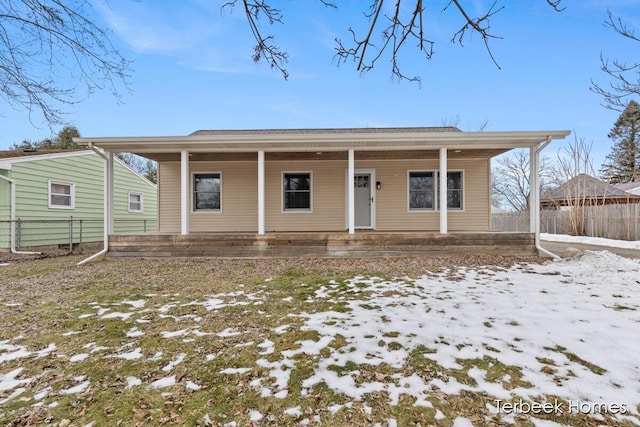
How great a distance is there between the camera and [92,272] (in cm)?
607

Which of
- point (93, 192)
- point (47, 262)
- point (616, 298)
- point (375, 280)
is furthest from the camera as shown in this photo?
point (93, 192)

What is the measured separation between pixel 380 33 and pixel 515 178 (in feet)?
95.6

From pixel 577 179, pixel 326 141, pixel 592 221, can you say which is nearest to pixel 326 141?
pixel 326 141

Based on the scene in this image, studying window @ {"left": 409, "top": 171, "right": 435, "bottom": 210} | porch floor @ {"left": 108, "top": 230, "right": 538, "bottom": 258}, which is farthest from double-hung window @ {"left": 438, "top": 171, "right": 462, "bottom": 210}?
porch floor @ {"left": 108, "top": 230, "right": 538, "bottom": 258}

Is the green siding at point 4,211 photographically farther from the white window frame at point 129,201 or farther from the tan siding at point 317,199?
the tan siding at point 317,199

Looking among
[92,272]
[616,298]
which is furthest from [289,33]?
[92,272]

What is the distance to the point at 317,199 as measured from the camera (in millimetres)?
9555

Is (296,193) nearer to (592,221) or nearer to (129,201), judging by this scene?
(129,201)

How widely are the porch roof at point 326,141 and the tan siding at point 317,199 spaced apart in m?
1.58

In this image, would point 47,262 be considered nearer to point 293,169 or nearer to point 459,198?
point 293,169

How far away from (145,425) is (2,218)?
11.5 metres

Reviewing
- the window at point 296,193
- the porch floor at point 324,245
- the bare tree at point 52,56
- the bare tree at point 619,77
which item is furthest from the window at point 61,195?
the bare tree at point 619,77

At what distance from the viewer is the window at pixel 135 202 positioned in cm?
1350

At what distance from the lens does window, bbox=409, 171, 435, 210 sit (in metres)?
9.48
